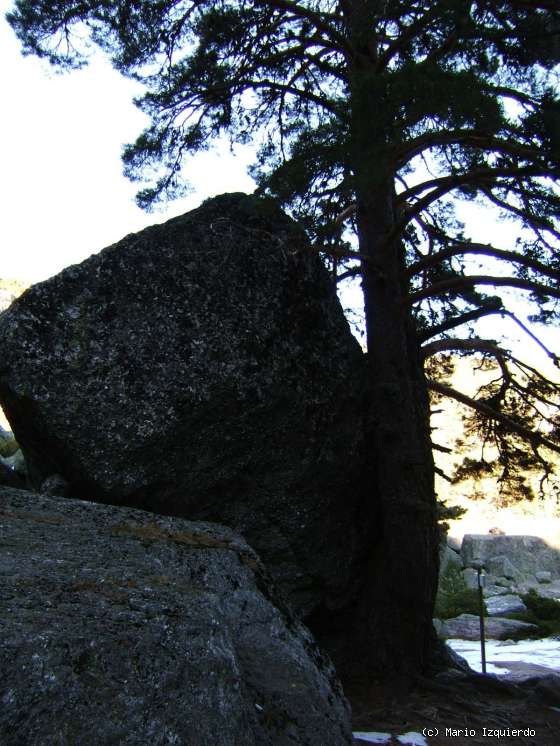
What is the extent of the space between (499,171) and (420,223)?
303 centimetres

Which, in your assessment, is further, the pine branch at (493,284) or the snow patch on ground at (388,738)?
the pine branch at (493,284)

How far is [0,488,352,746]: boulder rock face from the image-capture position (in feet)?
7.78

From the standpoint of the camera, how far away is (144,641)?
2.65m

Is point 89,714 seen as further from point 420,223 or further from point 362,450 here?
point 420,223

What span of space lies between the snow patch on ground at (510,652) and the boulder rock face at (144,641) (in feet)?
19.9

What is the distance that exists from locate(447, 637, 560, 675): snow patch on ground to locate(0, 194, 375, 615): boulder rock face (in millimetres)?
4569

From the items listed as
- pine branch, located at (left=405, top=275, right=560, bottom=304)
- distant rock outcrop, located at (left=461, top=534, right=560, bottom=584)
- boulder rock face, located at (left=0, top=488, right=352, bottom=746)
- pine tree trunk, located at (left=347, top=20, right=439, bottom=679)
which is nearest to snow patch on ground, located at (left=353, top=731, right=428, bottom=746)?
pine tree trunk, located at (left=347, top=20, right=439, bottom=679)

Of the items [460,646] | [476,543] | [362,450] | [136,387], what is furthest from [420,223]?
[476,543]

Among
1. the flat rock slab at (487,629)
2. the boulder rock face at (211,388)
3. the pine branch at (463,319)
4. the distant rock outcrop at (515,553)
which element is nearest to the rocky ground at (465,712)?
the boulder rock face at (211,388)

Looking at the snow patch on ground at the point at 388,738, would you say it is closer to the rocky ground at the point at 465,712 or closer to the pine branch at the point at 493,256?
the rocky ground at the point at 465,712

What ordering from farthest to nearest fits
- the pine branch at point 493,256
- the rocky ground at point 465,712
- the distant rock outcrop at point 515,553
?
the distant rock outcrop at point 515,553 < the pine branch at point 493,256 < the rocky ground at point 465,712

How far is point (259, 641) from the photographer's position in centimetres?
336

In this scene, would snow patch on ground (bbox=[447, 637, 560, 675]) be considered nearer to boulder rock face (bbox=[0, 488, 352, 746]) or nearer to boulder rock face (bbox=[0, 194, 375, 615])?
boulder rock face (bbox=[0, 194, 375, 615])

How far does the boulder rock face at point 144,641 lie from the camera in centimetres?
237
